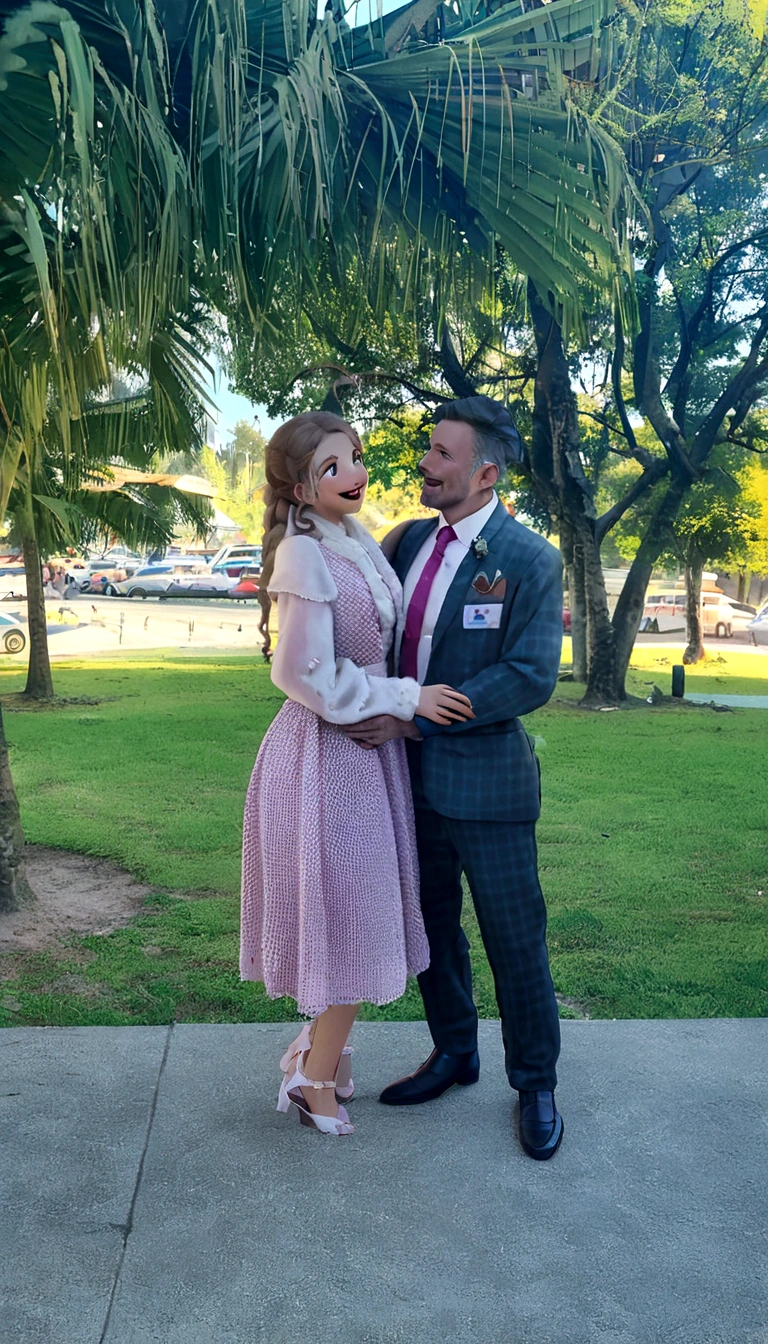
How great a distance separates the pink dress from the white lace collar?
0.01m

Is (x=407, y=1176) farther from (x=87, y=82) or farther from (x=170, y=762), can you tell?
(x=170, y=762)

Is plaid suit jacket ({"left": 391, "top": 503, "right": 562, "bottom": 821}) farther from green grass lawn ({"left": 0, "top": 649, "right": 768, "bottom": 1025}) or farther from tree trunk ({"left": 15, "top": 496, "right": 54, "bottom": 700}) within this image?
tree trunk ({"left": 15, "top": 496, "right": 54, "bottom": 700})

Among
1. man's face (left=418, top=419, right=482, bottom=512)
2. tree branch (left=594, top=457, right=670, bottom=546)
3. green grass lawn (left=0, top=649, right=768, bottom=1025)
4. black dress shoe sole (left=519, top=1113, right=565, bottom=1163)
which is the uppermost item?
tree branch (left=594, top=457, right=670, bottom=546)

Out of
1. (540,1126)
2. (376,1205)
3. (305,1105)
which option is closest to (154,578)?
(305,1105)

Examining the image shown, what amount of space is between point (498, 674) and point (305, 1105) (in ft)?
3.72

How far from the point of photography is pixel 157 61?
322 centimetres

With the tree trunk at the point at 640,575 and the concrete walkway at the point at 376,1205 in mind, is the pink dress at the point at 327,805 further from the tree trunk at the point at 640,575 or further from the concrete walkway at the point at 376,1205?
the tree trunk at the point at 640,575

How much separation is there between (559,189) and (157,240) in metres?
1.29

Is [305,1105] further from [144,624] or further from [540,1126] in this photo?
[144,624]

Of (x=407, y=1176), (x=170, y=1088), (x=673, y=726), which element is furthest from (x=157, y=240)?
(x=673, y=726)

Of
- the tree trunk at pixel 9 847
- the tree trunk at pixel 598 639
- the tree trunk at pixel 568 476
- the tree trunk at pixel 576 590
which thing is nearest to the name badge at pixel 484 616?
the tree trunk at pixel 9 847

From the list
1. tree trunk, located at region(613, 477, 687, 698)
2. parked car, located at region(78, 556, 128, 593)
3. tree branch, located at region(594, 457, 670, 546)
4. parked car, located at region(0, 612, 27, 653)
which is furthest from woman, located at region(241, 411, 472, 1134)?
parked car, located at region(78, 556, 128, 593)

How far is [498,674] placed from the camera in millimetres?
2594

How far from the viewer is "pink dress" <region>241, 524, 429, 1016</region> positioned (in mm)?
2539
